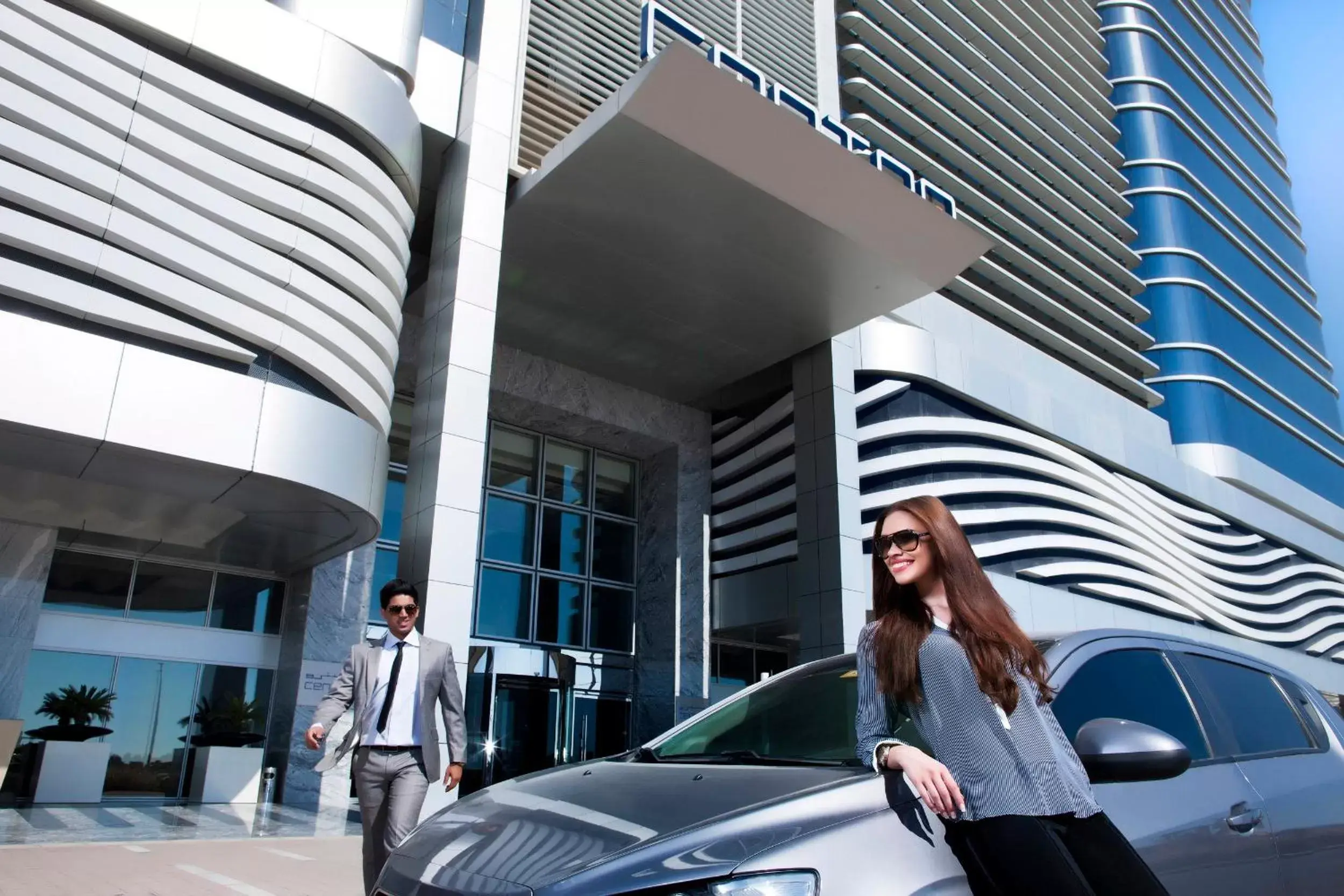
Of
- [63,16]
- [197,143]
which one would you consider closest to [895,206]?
[197,143]

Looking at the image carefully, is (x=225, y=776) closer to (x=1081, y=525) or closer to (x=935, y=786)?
(x=935, y=786)

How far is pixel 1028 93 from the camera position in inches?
1356

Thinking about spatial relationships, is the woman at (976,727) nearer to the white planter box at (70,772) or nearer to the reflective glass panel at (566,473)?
the white planter box at (70,772)

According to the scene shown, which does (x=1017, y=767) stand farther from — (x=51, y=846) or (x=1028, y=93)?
(x=1028, y=93)

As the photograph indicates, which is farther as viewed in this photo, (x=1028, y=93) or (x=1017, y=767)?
(x=1028, y=93)

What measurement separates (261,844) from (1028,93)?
34225 millimetres

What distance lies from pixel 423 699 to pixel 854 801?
3308 mm

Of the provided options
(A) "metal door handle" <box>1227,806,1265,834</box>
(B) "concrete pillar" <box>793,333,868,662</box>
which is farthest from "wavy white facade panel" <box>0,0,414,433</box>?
(A) "metal door handle" <box>1227,806,1265,834</box>

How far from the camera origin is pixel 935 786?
212cm

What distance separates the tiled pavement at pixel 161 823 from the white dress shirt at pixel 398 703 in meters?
5.99

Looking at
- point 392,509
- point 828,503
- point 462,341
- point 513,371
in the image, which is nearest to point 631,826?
point 462,341

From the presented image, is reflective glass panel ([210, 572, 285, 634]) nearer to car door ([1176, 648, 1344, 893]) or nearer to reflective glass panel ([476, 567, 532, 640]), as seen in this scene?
reflective glass panel ([476, 567, 532, 640])

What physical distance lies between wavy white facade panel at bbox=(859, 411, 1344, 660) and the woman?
1766 cm

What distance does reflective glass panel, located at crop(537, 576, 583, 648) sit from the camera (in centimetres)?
2030
